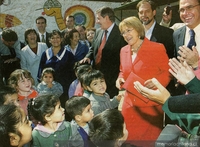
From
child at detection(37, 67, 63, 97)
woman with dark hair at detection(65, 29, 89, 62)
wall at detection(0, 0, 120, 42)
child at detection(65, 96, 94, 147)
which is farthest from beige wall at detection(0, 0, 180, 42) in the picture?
child at detection(65, 96, 94, 147)

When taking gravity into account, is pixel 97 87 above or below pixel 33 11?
below

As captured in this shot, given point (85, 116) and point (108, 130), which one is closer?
point (108, 130)

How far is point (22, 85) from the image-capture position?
132cm

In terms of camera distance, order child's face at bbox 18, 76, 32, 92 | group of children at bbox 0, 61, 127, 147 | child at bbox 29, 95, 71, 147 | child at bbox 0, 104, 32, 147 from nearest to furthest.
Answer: child at bbox 0, 104, 32, 147 < group of children at bbox 0, 61, 127, 147 < child at bbox 29, 95, 71, 147 < child's face at bbox 18, 76, 32, 92

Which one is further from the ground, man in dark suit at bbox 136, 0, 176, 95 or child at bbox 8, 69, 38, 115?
man in dark suit at bbox 136, 0, 176, 95

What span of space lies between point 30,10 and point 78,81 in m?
0.42

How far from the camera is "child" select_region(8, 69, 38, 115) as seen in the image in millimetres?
1293

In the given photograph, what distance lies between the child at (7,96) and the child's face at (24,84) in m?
0.18

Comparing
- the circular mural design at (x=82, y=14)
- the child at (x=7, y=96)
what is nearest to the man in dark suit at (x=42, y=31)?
the circular mural design at (x=82, y=14)

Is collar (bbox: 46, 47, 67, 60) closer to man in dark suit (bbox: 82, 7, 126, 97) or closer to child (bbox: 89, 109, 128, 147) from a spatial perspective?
man in dark suit (bbox: 82, 7, 126, 97)

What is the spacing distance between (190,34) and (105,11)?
0.45 m

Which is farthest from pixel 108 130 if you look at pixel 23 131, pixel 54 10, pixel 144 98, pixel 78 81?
pixel 54 10

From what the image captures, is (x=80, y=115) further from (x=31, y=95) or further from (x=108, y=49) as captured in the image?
(x=108, y=49)

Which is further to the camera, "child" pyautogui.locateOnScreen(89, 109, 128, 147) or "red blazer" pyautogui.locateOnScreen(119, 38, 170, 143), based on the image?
"red blazer" pyautogui.locateOnScreen(119, 38, 170, 143)
